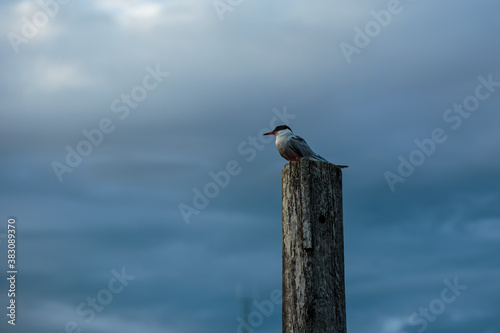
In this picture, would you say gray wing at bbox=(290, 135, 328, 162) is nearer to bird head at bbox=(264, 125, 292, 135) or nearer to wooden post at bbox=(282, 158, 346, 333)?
bird head at bbox=(264, 125, 292, 135)

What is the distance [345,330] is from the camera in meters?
6.57

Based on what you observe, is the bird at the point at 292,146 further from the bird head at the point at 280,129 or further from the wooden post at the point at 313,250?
the wooden post at the point at 313,250

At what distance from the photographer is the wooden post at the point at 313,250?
6438mm

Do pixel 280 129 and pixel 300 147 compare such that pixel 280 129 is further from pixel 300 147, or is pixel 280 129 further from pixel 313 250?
pixel 313 250

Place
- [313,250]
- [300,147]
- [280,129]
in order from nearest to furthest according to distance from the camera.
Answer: [313,250] → [300,147] → [280,129]

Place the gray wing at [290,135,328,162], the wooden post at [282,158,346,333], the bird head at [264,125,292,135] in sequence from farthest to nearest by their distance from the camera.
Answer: the bird head at [264,125,292,135]
the gray wing at [290,135,328,162]
the wooden post at [282,158,346,333]

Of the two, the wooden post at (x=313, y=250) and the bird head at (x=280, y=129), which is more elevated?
the bird head at (x=280, y=129)

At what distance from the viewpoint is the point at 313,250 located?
6.56 metres

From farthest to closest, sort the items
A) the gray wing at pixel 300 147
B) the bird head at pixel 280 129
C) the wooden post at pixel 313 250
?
the bird head at pixel 280 129 → the gray wing at pixel 300 147 → the wooden post at pixel 313 250

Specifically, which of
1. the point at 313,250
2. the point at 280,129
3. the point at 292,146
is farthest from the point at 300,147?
the point at 313,250

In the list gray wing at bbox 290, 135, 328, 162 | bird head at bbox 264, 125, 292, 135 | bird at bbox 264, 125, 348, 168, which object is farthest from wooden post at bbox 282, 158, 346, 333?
bird head at bbox 264, 125, 292, 135

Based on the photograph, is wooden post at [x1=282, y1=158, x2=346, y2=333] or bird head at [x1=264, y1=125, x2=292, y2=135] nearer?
wooden post at [x1=282, y1=158, x2=346, y2=333]

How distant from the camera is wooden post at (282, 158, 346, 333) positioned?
21.1 feet

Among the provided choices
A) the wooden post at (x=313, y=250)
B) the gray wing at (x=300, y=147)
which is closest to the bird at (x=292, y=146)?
the gray wing at (x=300, y=147)
